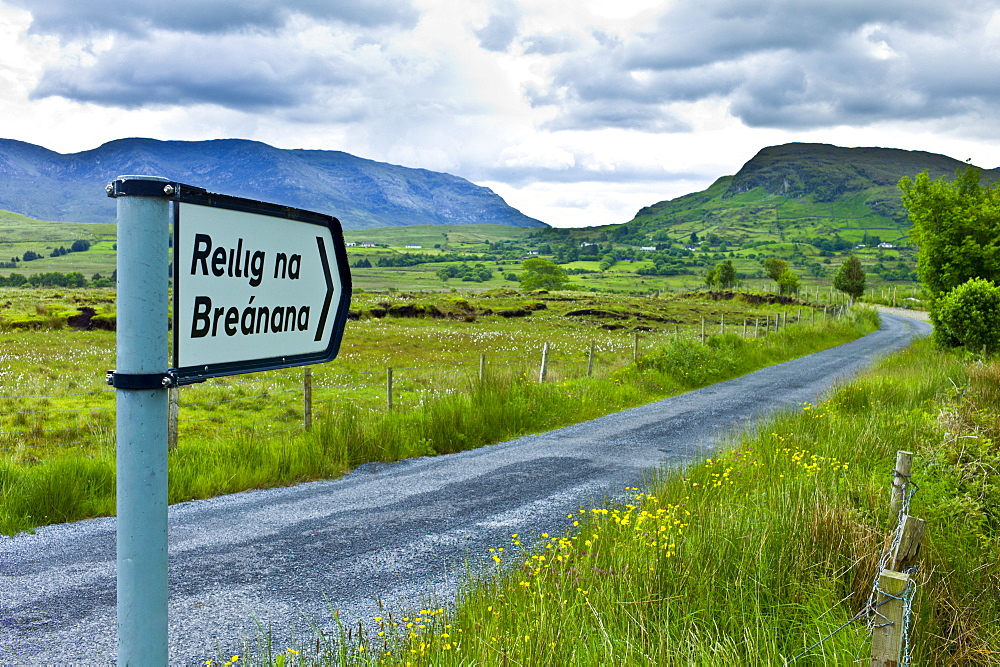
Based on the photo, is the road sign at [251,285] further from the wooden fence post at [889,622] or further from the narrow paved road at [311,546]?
the narrow paved road at [311,546]

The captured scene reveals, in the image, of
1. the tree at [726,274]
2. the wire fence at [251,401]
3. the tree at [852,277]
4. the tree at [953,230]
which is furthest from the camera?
the tree at [726,274]

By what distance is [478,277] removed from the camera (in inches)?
7343

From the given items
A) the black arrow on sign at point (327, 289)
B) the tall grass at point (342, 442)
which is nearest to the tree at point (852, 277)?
the tall grass at point (342, 442)

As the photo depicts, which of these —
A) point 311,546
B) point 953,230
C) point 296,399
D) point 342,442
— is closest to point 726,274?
point 953,230

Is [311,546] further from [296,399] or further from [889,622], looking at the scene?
[296,399]

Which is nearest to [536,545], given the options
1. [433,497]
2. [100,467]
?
[433,497]

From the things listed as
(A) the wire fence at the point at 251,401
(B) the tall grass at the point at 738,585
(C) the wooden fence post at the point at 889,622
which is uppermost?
(C) the wooden fence post at the point at 889,622

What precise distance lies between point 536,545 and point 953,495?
4093 mm

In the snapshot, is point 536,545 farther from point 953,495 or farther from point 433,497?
point 953,495

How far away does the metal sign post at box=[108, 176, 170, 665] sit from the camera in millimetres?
1644

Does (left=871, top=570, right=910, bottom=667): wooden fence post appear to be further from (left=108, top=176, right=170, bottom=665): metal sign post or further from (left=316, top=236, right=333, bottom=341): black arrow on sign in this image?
(left=108, top=176, right=170, bottom=665): metal sign post

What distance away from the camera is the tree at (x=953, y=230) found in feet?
81.0

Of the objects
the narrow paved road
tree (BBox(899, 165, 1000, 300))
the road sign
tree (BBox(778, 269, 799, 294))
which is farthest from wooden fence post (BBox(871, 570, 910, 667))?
tree (BBox(778, 269, 799, 294))

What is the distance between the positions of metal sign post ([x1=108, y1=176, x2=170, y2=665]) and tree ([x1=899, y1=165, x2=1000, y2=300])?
92.1 feet
